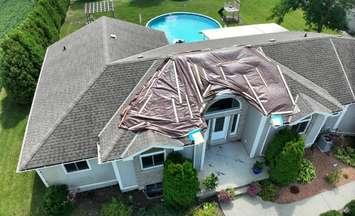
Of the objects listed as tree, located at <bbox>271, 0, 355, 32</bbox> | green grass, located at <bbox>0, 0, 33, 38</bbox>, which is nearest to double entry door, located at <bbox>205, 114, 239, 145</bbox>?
tree, located at <bbox>271, 0, 355, 32</bbox>

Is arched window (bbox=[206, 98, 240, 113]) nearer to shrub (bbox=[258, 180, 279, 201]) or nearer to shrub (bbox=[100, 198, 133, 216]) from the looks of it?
shrub (bbox=[258, 180, 279, 201])

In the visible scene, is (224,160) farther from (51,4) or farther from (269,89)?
(51,4)

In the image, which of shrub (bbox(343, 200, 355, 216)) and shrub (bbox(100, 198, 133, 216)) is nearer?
shrub (bbox(343, 200, 355, 216))

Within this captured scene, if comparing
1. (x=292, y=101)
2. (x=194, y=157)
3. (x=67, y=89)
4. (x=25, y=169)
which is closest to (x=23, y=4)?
(x=67, y=89)

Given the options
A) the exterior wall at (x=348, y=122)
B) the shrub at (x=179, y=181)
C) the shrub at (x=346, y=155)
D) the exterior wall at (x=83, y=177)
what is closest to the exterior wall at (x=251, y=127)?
the shrub at (x=179, y=181)

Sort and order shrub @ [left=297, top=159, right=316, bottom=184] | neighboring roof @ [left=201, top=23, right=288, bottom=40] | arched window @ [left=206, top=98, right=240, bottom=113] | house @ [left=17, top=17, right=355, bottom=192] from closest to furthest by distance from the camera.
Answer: house @ [left=17, top=17, right=355, bottom=192] < arched window @ [left=206, top=98, right=240, bottom=113] < shrub @ [left=297, top=159, right=316, bottom=184] < neighboring roof @ [left=201, top=23, right=288, bottom=40]

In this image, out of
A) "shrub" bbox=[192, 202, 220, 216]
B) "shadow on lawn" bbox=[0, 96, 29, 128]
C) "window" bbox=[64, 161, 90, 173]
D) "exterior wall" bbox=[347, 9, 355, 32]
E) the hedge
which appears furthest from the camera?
"exterior wall" bbox=[347, 9, 355, 32]
